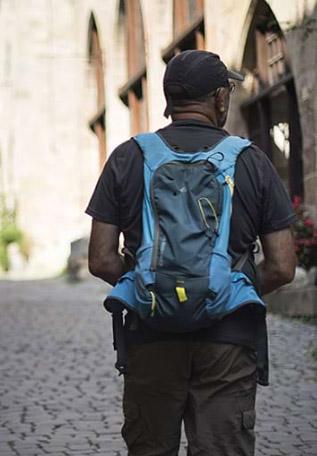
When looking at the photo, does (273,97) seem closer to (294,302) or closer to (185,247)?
(294,302)

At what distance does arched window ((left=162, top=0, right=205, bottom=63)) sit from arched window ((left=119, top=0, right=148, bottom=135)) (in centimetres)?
215

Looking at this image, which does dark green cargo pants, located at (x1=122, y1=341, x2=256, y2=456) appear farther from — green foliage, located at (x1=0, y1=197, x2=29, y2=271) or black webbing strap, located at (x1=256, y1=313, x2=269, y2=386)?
green foliage, located at (x1=0, y1=197, x2=29, y2=271)

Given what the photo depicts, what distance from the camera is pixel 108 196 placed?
286 cm

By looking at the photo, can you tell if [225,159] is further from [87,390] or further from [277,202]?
[87,390]

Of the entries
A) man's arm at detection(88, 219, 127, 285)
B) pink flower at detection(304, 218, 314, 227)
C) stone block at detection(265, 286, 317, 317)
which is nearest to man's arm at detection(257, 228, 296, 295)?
man's arm at detection(88, 219, 127, 285)

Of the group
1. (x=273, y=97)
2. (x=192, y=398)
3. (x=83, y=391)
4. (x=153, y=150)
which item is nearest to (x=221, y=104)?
(x=153, y=150)

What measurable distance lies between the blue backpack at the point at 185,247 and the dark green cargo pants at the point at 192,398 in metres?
0.12

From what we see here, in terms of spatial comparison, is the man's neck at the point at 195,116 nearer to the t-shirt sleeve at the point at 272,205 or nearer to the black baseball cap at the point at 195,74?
the black baseball cap at the point at 195,74

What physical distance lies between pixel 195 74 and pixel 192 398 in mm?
840

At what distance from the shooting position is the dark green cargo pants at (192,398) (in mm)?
2732

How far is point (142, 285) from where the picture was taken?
2.67m

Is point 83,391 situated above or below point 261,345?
below

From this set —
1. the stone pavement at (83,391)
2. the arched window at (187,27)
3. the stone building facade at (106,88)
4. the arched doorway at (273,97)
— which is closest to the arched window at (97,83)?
the stone building facade at (106,88)

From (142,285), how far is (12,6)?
25.8 meters
